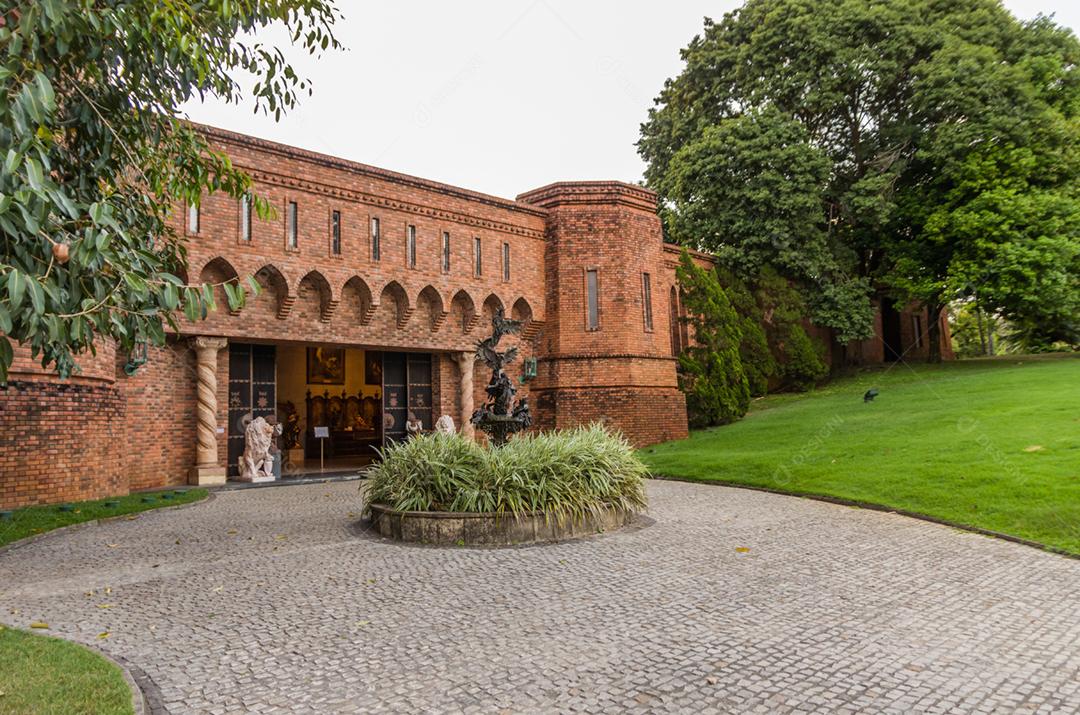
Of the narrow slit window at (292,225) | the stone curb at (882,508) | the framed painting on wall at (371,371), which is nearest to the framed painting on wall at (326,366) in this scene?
the framed painting on wall at (371,371)

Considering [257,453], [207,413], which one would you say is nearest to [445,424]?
[257,453]

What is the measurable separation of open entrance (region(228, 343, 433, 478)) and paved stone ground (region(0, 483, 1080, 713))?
750 cm

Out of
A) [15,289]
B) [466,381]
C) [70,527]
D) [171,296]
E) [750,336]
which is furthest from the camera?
[750,336]

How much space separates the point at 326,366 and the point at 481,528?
16478 mm

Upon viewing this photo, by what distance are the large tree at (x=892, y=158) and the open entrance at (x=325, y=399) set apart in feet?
40.3

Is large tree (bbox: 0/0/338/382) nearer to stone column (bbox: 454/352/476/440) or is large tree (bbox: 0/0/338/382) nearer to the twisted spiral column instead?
the twisted spiral column

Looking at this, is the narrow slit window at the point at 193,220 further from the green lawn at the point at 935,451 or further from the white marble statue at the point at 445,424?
the green lawn at the point at 935,451

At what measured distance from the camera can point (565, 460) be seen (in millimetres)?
8875

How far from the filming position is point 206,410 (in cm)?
1446

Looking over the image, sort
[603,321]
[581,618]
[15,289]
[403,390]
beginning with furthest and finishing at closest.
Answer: [603,321], [403,390], [581,618], [15,289]

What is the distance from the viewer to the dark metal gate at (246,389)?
51.0ft

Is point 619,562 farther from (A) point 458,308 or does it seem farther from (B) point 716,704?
(A) point 458,308

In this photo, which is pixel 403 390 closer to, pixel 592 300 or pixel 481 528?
pixel 592 300

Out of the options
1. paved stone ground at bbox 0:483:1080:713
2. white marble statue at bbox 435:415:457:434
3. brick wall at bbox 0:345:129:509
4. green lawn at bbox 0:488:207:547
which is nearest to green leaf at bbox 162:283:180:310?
paved stone ground at bbox 0:483:1080:713
